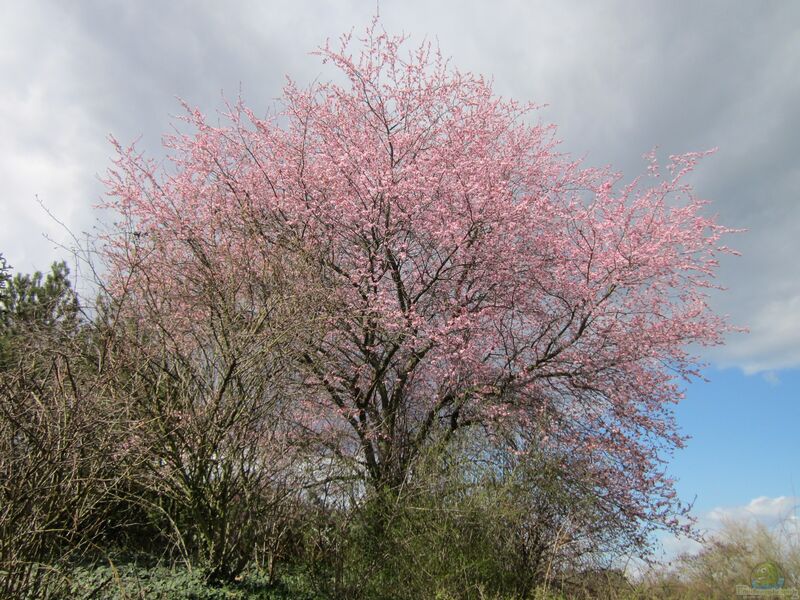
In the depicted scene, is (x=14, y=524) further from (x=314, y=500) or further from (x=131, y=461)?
(x=314, y=500)

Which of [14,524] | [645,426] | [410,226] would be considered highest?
[410,226]

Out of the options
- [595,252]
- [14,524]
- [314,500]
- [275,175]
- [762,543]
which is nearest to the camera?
[14,524]

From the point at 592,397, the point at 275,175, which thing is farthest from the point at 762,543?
the point at 275,175

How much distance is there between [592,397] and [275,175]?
6.01m

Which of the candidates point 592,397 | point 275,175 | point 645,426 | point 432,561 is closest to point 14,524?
point 432,561

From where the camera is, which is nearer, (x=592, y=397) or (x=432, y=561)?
(x=432, y=561)

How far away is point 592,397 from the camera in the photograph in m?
9.59

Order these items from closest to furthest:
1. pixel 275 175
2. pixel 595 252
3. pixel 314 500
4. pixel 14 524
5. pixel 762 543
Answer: pixel 14 524 → pixel 762 543 → pixel 314 500 → pixel 595 252 → pixel 275 175

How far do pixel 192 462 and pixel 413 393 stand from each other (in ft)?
14.1

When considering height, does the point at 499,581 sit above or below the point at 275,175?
below

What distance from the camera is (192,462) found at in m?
5.98

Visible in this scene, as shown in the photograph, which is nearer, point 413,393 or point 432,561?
point 432,561

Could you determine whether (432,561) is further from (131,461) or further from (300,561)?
(131,461)

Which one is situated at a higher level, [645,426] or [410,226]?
[410,226]
